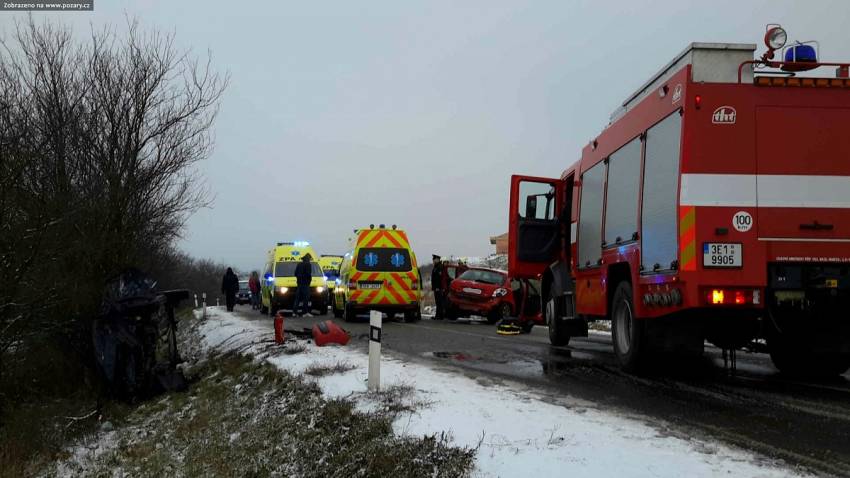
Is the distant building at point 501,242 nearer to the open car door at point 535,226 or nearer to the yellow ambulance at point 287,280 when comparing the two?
the yellow ambulance at point 287,280

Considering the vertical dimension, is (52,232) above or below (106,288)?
above

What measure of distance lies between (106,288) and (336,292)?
9512 mm

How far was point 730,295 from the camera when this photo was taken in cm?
623

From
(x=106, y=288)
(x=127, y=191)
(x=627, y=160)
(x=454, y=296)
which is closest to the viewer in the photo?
(x=627, y=160)

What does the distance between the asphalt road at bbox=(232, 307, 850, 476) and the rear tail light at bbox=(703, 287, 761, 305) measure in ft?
3.06

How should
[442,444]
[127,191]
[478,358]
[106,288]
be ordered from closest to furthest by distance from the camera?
[442,444], [478,358], [106,288], [127,191]

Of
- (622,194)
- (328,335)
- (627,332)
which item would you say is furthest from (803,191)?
(328,335)

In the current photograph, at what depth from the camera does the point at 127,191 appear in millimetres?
13602

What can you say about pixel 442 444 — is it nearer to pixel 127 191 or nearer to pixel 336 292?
pixel 127 191

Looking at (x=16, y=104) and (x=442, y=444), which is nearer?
(x=442, y=444)

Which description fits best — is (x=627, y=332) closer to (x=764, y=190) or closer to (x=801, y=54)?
(x=764, y=190)

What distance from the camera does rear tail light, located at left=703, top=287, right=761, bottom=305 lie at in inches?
245

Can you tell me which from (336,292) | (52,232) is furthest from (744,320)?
(336,292)

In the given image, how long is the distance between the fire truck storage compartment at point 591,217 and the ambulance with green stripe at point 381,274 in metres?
8.88
